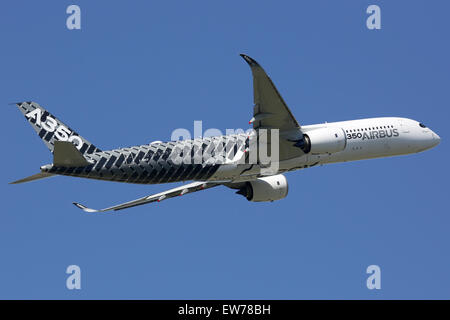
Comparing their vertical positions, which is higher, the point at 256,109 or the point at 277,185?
the point at 256,109

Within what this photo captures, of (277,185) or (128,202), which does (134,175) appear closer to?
(128,202)

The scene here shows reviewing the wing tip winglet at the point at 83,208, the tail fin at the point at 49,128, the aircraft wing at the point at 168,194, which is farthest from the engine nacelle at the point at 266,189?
the tail fin at the point at 49,128

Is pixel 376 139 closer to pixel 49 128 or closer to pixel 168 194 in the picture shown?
pixel 168 194

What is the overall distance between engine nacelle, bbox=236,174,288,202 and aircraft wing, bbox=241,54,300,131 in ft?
24.7

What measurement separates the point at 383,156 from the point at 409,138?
2.11 meters

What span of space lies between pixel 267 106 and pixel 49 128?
513 inches

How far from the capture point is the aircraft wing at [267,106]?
42.9m

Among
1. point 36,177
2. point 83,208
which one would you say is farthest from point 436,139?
point 36,177

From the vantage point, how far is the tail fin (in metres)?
48.4

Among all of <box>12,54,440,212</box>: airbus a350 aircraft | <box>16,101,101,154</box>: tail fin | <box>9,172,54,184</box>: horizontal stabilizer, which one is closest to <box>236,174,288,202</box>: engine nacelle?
<box>12,54,440,212</box>: airbus a350 aircraft

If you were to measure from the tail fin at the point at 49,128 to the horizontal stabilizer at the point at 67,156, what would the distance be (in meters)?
3.56

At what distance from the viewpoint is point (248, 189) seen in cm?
5488

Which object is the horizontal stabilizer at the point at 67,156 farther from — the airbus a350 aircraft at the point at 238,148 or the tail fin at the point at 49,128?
the tail fin at the point at 49,128

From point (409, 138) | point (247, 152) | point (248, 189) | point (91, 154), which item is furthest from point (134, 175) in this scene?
point (409, 138)
